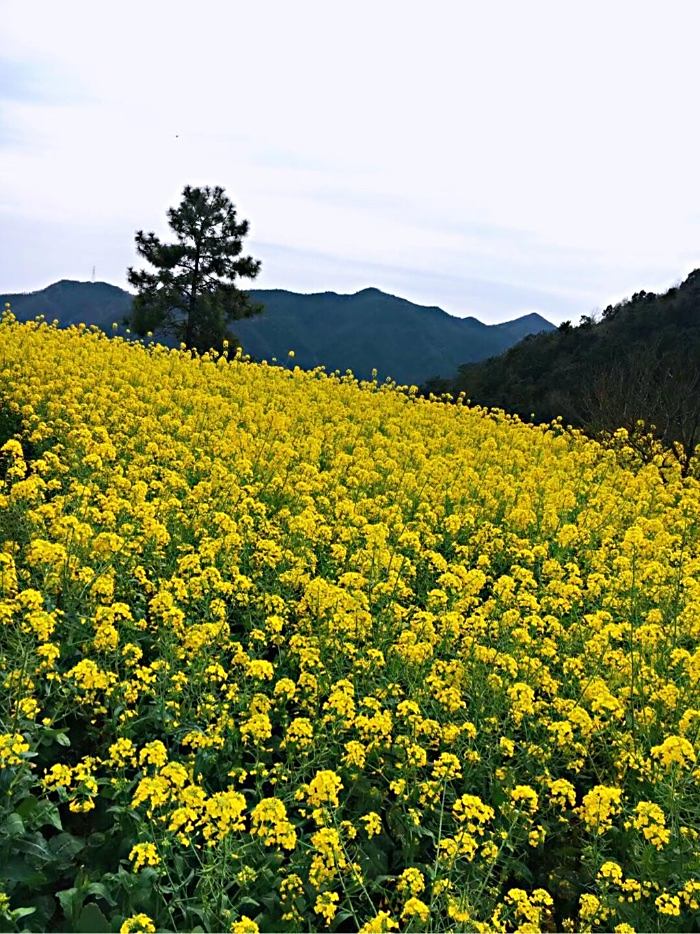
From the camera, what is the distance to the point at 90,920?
3.15 m

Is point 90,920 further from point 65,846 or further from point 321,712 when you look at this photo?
point 321,712

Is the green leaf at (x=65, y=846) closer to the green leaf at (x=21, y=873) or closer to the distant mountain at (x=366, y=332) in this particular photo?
the green leaf at (x=21, y=873)

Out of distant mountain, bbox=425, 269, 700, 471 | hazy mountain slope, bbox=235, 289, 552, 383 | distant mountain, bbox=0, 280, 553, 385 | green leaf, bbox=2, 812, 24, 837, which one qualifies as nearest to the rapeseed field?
green leaf, bbox=2, 812, 24, 837

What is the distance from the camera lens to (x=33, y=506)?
680 cm

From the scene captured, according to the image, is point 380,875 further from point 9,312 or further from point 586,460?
point 9,312

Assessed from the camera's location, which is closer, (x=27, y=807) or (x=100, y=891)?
(x=100, y=891)

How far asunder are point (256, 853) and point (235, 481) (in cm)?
435

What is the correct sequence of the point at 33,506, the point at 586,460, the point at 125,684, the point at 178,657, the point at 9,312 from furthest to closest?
the point at 9,312, the point at 586,460, the point at 33,506, the point at 178,657, the point at 125,684

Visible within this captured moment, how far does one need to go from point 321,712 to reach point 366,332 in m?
183

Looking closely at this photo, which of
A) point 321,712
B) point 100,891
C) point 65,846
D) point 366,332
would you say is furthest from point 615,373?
point 366,332

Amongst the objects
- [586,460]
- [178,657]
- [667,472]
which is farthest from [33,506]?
[667,472]

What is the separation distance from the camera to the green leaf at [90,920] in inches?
124

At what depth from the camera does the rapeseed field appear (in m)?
3.48

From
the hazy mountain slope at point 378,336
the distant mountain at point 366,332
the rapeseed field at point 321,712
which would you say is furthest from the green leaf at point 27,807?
the hazy mountain slope at point 378,336
